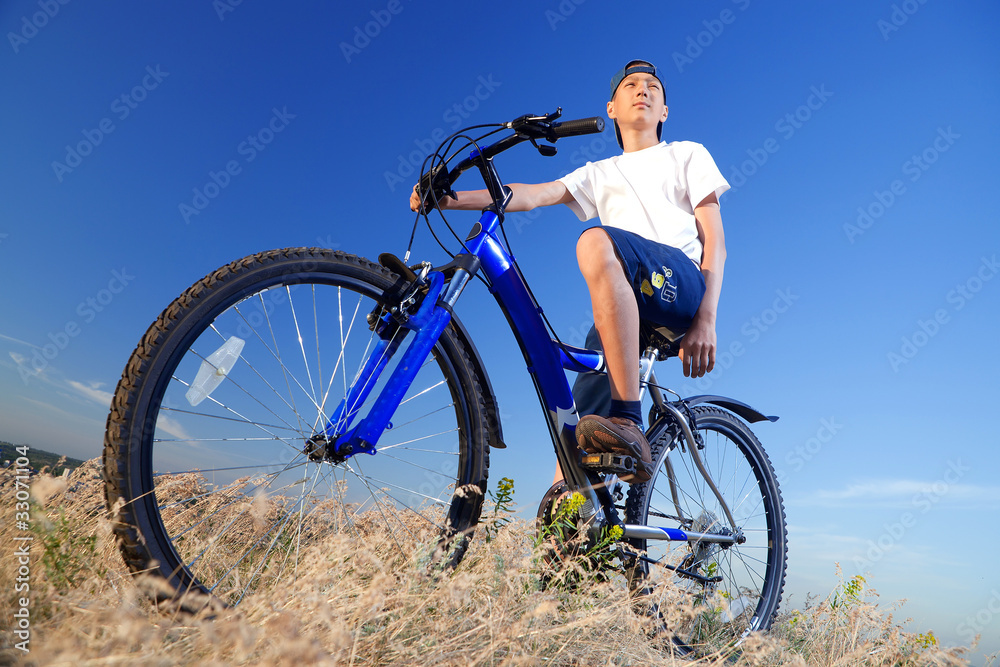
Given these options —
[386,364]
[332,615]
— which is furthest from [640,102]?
[332,615]

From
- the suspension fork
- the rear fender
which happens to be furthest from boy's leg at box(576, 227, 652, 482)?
the rear fender

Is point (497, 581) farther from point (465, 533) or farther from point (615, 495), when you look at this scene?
point (615, 495)

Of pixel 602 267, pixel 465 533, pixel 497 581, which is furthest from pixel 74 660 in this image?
Result: pixel 602 267

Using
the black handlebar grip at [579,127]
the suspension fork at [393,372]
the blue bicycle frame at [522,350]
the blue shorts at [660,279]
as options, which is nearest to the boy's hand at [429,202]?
the blue bicycle frame at [522,350]

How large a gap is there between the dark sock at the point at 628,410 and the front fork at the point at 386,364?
755 millimetres

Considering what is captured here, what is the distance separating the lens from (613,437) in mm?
2102

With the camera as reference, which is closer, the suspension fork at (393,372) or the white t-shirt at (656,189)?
the suspension fork at (393,372)

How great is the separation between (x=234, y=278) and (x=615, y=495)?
1.72m

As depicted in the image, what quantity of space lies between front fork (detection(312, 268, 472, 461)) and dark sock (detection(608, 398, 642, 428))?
75cm

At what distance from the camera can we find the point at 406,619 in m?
1.38

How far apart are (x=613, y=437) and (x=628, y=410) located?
180 mm

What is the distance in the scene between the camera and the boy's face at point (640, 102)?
309 centimetres

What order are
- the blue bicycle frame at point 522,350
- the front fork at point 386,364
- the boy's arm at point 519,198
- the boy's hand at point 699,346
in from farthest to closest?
the boy's hand at point 699,346
the boy's arm at point 519,198
the blue bicycle frame at point 522,350
the front fork at point 386,364

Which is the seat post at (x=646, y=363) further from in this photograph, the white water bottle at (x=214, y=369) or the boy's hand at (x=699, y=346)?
the white water bottle at (x=214, y=369)
